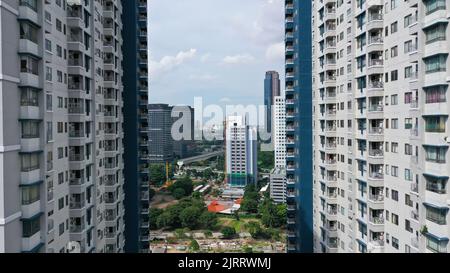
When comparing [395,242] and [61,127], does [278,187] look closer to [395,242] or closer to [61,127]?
[395,242]

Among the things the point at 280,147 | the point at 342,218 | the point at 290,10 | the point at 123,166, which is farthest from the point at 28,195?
the point at 280,147

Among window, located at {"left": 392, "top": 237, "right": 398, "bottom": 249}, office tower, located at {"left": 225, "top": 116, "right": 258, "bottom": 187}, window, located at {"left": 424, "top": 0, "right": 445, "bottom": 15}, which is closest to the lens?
window, located at {"left": 424, "top": 0, "right": 445, "bottom": 15}

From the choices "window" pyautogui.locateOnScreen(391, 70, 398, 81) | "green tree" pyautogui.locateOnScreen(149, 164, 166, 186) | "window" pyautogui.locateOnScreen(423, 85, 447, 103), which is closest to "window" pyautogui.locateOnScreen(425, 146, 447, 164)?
"window" pyautogui.locateOnScreen(423, 85, 447, 103)

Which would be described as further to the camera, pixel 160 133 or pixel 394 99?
pixel 160 133

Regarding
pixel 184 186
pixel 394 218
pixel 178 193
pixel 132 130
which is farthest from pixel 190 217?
pixel 394 218

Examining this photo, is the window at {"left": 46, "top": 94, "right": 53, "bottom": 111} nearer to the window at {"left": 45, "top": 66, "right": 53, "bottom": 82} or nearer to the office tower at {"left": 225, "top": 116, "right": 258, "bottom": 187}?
the window at {"left": 45, "top": 66, "right": 53, "bottom": 82}

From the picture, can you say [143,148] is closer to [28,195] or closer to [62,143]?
[62,143]

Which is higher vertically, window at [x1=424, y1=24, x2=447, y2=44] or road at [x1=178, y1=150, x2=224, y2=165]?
window at [x1=424, y1=24, x2=447, y2=44]
